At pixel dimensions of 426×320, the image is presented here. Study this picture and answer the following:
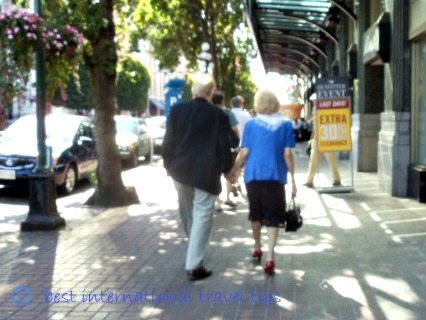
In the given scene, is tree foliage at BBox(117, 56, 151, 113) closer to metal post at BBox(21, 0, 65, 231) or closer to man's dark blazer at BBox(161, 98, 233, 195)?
Result: metal post at BBox(21, 0, 65, 231)

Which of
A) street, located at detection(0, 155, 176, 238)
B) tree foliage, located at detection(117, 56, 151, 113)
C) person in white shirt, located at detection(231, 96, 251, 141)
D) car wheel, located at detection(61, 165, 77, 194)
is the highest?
tree foliage, located at detection(117, 56, 151, 113)

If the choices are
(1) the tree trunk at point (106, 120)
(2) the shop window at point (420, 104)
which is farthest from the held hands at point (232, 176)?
(2) the shop window at point (420, 104)

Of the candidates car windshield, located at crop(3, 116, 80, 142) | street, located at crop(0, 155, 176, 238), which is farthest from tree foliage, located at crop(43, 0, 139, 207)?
car windshield, located at crop(3, 116, 80, 142)

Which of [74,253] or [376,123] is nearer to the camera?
[74,253]

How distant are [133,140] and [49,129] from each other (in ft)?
20.3

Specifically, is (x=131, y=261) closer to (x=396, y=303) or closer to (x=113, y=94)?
(x=396, y=303)

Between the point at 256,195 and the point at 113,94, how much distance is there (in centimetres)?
550

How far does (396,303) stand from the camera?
511cm

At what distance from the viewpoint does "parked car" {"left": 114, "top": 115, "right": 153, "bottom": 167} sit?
2019 cm

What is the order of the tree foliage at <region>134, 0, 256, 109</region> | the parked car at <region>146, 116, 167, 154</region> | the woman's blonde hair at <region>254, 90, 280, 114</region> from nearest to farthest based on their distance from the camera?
1. the woman's blonde hair at <region>254, 90, 280, 114</region>
2. the tree foliage at <region>134, 0, 256, 109</region>
3. the parked car at <region>146, 116, 167, 154</region>

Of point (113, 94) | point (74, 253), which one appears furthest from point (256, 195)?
point (113, 94)

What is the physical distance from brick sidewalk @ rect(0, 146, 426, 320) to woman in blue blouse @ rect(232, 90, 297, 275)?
512mm

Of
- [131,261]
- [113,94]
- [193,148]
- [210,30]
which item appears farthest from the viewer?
[210,30]

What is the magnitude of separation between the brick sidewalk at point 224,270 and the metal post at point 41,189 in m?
0.21
